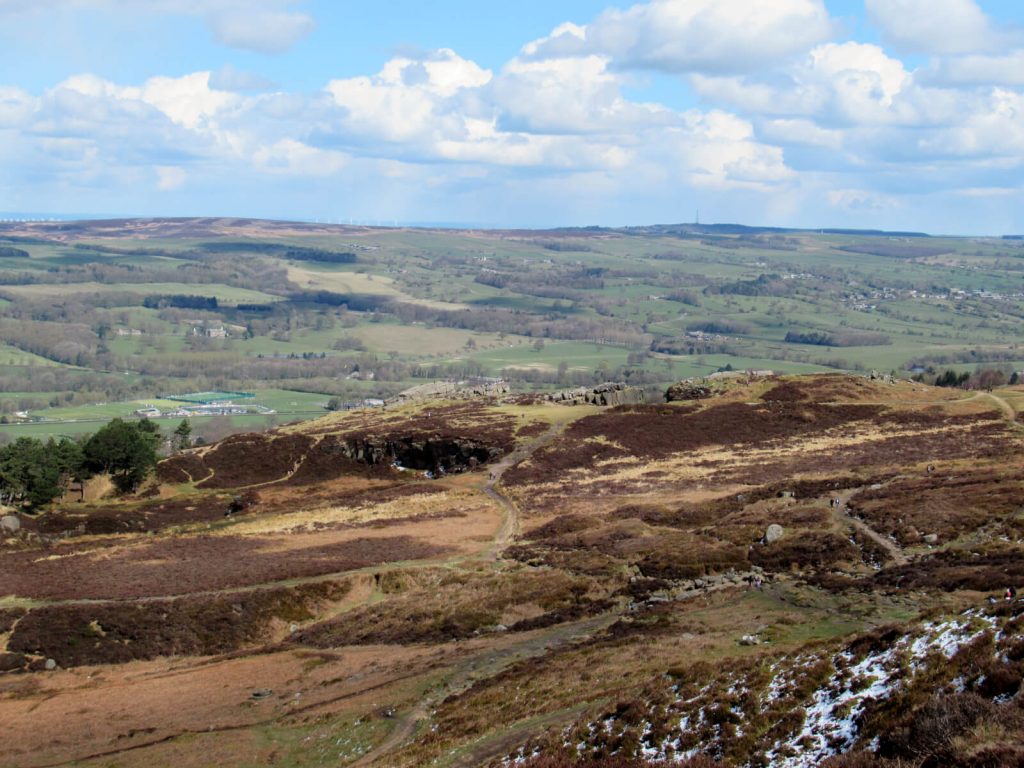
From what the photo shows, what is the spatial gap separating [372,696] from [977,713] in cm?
2458

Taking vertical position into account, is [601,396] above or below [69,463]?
above

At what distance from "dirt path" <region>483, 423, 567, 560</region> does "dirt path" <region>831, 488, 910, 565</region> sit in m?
22.2

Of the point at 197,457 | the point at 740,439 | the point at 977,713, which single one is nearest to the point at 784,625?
the point at 977,713

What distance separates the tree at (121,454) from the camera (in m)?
90.6

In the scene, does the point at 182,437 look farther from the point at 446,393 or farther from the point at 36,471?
the point at 36,471

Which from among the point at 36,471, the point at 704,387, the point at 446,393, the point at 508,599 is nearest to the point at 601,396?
the point at 704,387

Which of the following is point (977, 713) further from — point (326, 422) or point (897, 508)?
point (326, 422)

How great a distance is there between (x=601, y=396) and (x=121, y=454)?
197 ft

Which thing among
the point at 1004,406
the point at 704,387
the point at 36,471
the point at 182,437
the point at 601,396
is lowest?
the point at 182,437

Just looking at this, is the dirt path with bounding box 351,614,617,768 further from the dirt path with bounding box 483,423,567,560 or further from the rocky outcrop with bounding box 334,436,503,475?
the rocky outcrop with bounding box 334,436,503,475

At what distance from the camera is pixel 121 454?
90500mm

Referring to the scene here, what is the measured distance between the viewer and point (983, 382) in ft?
506

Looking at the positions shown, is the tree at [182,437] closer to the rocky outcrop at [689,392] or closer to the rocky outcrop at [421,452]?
the rocky outcrop at [421,452]

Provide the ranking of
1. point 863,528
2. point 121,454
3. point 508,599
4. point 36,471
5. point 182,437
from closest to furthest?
point 508,599 → point 863,528 → point 36,471 → point 121,454 → point 182,437
